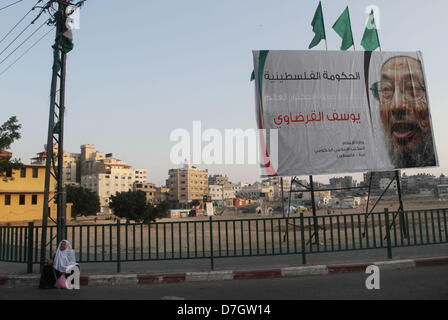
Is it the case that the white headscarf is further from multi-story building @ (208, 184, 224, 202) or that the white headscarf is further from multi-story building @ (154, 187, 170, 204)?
multi-story building @ (208, 184, 224, 202)

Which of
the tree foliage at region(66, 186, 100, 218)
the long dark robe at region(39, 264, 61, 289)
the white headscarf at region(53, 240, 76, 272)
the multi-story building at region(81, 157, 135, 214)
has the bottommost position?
the long dark robe at region(39, 264, 61, 289)

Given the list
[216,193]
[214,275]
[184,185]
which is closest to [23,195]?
[214,275]

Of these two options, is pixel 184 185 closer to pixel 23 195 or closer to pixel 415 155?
pixel 23 195

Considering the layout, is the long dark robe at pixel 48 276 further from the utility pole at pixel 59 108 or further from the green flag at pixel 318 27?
the green flag at pixel 318 27

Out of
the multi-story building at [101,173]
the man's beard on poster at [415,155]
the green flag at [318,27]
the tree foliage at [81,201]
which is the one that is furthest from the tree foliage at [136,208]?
the multi-story building at [101,173]

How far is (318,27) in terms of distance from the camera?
A: 1280cm

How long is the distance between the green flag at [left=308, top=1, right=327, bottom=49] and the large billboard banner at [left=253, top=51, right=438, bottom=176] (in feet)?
4.93

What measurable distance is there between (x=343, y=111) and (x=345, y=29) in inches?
137

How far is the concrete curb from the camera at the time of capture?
693 cm

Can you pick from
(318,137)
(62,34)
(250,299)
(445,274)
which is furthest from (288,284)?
(62,34)

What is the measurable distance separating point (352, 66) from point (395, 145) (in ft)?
9.65

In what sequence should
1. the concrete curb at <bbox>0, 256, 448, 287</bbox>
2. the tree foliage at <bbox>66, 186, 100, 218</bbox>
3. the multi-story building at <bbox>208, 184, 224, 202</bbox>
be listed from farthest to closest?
the multi-story building at <bbox>208, 184, 224, 202</bbox> → the tree foliage at <bbox>66, 186, 100, 218</bbox> → the concrete curb at <bbox>0, 256, 448, 287</bbox>

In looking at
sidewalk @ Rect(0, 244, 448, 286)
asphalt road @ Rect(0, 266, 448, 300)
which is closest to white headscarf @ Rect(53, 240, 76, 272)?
asphalt road @ Rect(0, 266, 448, 300)
